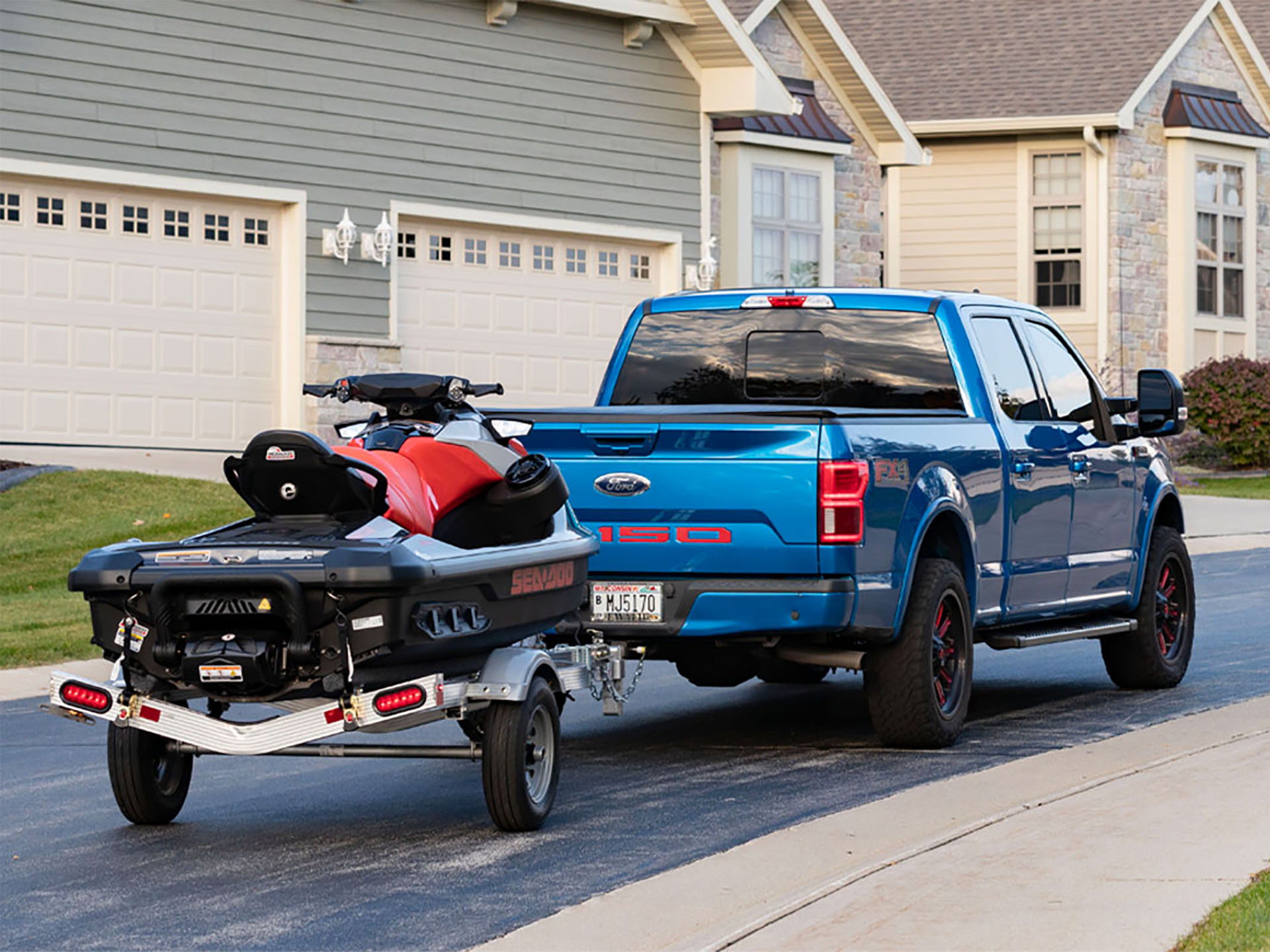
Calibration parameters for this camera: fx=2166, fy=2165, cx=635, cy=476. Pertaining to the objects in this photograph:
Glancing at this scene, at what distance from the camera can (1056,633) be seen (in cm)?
1111

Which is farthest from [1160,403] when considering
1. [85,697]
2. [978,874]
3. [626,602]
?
[85,697]

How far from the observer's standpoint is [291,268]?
22938mm

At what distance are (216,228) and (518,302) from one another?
4032 mm

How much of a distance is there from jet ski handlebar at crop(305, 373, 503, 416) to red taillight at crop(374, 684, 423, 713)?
1.61 metres

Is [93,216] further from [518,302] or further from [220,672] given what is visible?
[220,672]

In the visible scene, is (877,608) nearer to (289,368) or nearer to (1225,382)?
(289,368)

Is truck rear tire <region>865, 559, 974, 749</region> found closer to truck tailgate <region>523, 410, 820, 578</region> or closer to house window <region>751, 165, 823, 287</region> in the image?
truck tailgate <region>523, 410, 820, 578</region>

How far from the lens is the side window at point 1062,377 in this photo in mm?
11625

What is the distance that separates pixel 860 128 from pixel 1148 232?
6.54 meters

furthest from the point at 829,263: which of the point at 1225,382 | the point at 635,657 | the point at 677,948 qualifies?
the point at 677,948

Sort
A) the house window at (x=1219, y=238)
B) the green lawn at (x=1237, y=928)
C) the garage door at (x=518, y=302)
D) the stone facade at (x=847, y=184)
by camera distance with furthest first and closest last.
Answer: the house window at (x=1219, y=238) < the stone facade at (x=847, y=184) < the garage door at (x=518, y=302) < the green lawn at (x=1237, y=928)

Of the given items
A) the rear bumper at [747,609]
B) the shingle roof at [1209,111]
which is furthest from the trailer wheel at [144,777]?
the shingle roof at [1209,111]

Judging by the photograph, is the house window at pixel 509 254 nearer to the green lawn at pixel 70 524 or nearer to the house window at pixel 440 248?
the house window at pixel 440 248

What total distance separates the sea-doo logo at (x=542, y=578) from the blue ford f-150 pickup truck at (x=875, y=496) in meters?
0.89
